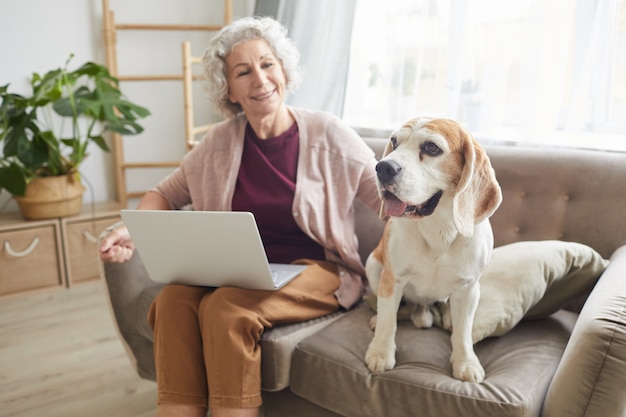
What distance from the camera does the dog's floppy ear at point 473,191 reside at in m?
1.05

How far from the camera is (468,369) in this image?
1.17 meters

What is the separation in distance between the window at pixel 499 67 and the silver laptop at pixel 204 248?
0.96m

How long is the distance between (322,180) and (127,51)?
2.03m

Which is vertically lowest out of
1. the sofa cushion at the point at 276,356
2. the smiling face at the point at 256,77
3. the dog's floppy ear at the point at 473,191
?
the sofa cushion at the point at 276,356

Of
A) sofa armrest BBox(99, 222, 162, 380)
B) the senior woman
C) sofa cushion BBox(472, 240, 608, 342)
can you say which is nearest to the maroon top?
the senior woman

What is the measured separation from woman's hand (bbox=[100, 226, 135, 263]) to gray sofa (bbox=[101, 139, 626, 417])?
125mm

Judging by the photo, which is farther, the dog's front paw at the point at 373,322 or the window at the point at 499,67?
the window at the point at 499,67

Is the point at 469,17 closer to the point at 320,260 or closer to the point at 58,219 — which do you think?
the point at 320,260

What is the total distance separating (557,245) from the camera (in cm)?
142

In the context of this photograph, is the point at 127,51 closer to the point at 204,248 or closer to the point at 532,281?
the point at 204,248

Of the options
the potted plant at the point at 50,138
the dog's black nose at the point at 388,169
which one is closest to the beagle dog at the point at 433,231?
the dog's black nose at the point at 388,169

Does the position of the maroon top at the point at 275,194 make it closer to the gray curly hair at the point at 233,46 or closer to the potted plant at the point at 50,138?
the gray curly hair at the point at 233,46

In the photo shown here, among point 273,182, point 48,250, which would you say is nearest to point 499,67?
point 273,182

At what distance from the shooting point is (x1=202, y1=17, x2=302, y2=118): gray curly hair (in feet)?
5.48
